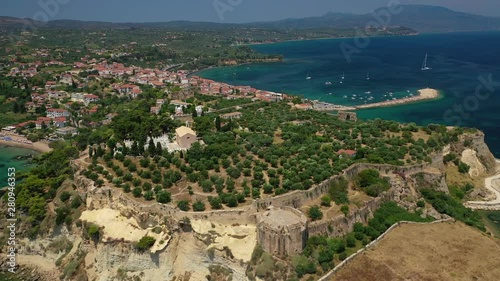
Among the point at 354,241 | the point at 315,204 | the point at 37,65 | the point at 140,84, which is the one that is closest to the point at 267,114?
the point at 315,204

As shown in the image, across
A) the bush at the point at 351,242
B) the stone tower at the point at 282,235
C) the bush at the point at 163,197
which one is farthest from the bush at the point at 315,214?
the bush at the point at 163,197

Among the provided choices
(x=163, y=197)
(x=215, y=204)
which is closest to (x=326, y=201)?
(x=215, y=204)

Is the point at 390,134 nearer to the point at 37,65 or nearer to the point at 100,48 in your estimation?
the point at 37,65

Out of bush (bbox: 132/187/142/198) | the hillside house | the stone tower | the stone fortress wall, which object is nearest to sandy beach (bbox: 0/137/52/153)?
the hillside house

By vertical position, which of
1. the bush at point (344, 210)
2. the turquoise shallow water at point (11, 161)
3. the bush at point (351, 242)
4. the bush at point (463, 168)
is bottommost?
the turquoise shallow water at point (11, 161)

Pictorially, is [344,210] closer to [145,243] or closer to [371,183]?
[371,183]

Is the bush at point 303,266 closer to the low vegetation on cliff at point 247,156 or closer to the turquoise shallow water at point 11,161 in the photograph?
the low vegetation on cliff at point 247,156
